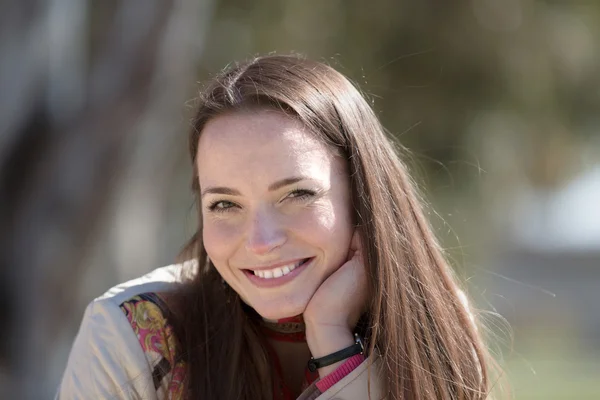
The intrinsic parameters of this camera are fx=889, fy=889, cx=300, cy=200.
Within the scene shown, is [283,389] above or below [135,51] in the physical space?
below

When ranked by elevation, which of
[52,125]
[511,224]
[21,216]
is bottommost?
[511,224]

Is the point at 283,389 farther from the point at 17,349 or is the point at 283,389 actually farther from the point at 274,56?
the point at 17,349

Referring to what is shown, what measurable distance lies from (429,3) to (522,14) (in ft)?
4.09

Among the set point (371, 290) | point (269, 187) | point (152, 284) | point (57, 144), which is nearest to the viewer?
point (269, 187)

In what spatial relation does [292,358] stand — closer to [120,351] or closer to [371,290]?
[371,290]

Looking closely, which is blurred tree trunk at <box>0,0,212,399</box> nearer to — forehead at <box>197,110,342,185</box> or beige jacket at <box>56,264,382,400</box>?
beige jacket at <box>56,264,382,400</box>

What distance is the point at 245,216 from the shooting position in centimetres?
274

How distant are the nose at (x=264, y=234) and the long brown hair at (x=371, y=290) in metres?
0.30

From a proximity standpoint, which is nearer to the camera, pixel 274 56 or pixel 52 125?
pixel 274 56

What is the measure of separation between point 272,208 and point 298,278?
0.85 feet

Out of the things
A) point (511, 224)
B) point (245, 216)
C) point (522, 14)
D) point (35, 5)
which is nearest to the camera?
point (245, 216)

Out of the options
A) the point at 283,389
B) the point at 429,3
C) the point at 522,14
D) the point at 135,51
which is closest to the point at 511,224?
the point at 522,14

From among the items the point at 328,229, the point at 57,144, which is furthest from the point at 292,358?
the point at 57,144

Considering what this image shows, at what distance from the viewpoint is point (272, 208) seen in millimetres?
2705
